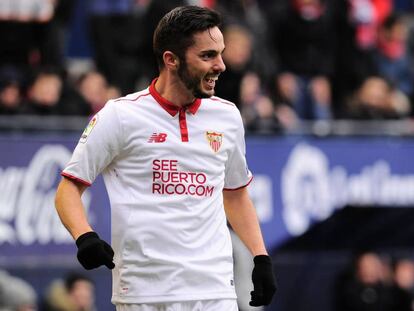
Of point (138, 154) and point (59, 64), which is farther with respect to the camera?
point (59, 64)

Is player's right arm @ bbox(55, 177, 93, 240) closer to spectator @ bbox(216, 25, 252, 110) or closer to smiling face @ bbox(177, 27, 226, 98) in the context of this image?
smiling face @ bbox(177, 27, 226, 98)

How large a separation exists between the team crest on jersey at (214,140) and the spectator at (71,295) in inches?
228

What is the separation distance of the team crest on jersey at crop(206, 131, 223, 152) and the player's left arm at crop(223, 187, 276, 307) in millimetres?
345

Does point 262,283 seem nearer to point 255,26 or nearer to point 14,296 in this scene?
point 14,296

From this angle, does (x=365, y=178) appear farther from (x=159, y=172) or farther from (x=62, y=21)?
(x=159, y=172)

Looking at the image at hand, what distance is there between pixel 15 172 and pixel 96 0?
3199 millimetres

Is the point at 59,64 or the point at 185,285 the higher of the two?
the point at 59,64

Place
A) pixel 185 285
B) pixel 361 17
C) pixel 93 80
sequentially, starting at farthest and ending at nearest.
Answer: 1. pixel 361 17
2. pixel 93 80
3. pixel 185 285

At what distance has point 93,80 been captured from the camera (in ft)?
40.8

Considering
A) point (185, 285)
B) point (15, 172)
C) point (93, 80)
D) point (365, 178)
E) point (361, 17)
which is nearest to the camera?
point (185, 285)

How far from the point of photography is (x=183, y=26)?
237 inches

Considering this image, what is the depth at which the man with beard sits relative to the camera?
6.00 m

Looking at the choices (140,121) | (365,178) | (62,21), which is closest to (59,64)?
(62,21)

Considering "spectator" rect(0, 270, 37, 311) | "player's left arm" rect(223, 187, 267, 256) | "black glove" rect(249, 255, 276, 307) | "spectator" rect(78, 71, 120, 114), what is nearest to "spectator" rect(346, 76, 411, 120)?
"spectator" rect(78, 71, 120, 114)
